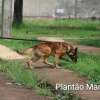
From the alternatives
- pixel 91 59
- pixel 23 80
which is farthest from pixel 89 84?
pixel 91 59

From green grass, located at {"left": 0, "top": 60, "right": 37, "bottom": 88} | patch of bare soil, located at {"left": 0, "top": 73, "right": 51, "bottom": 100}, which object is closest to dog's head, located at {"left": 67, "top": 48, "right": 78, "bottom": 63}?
green grass, located at {"left": 0, "top": 60, "right": 37, "bottom": 88}

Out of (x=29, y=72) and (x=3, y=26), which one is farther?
(x=3, y=26)

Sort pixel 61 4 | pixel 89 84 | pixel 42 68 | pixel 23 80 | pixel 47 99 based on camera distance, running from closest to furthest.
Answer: pixel 47 99 < pixel 89 84 < pixel 23 80 < pixel 42 68 < pixel 61 4

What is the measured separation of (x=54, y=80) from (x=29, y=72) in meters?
1.12

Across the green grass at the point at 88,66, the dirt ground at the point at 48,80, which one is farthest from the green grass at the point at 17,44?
the dirt ground at the point at 48,80

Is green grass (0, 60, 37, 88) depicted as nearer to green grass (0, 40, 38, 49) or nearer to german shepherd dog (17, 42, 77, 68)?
german shepherd dog (17, 42, 77, 68)

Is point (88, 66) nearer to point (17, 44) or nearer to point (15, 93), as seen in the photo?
point (15, 93)

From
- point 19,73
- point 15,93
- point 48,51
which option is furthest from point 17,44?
point 15,93

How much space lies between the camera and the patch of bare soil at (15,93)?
846 centimetres

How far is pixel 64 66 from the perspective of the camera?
11602 millimetres

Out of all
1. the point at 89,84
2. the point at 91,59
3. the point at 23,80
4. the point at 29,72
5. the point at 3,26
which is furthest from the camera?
the point at 3,26

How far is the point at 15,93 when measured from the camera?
8.84 m

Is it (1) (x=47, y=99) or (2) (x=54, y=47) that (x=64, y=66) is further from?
(1) (x=47, y=99)

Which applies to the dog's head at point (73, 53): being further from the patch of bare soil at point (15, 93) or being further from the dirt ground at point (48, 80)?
the patch of bare soil at point (15, 93)
